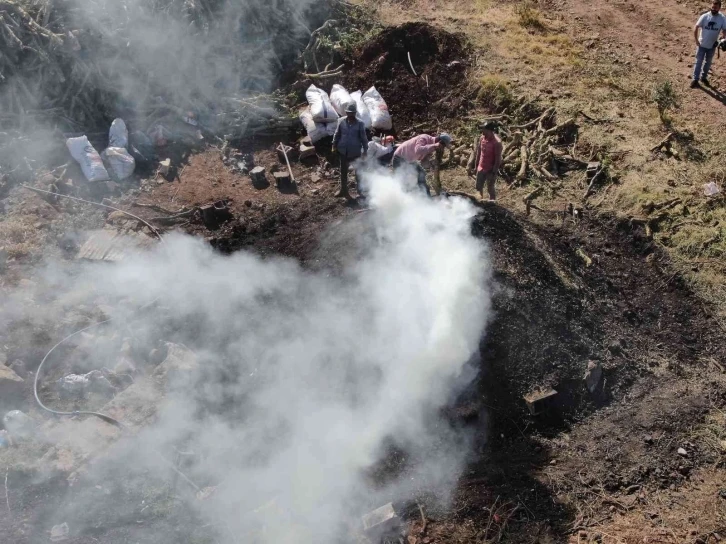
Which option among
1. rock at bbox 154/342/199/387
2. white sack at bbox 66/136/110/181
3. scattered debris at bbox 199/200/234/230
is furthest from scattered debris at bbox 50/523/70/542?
white sack at bbox 66/136/110/181

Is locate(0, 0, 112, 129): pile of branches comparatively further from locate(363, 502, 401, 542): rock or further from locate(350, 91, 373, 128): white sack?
locate(363, 502, 401, 542): rock

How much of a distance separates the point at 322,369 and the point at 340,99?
482 cm

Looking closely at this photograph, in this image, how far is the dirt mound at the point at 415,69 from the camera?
904 cm

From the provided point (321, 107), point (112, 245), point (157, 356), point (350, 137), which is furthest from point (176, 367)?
point (321, 107)

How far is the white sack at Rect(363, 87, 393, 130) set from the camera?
8.54m

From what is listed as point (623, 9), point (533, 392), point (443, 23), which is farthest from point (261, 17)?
point (533, 392)

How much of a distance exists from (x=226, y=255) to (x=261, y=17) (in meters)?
5.18

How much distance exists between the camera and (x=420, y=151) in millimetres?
6547

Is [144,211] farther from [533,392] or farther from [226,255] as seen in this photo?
[533,392]

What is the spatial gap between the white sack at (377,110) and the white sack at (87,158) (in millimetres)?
3944

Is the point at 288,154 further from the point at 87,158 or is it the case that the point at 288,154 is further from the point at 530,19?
the point at 530,19

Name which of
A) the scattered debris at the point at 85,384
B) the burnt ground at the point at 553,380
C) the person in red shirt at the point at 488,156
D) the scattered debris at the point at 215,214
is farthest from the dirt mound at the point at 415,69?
the scattered debris at the point at 85,384

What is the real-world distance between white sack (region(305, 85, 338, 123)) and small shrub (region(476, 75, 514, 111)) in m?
2.43

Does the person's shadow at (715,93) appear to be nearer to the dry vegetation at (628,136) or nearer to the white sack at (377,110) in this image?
the dry vegetation at (628,136)
